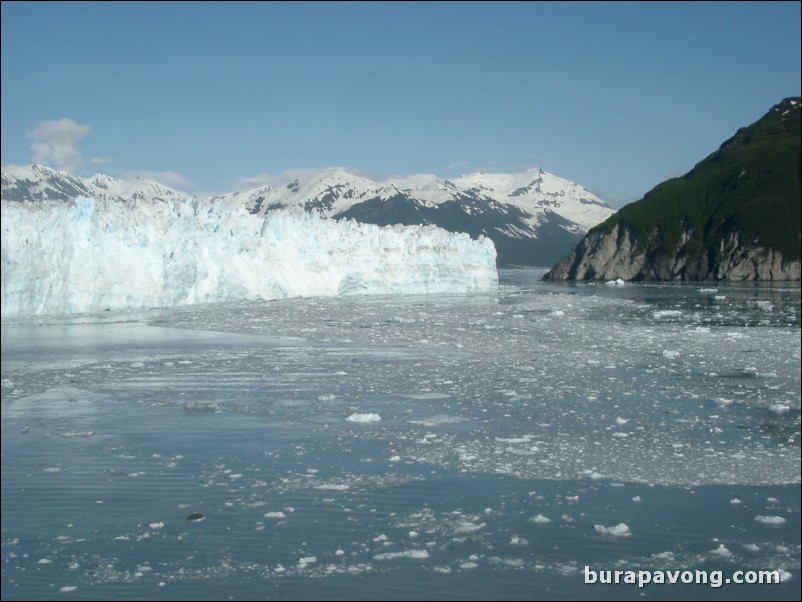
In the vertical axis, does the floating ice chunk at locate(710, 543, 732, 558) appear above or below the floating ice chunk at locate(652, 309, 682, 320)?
below

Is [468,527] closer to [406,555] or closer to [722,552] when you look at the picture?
[406,555]

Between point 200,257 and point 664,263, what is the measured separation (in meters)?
69.2

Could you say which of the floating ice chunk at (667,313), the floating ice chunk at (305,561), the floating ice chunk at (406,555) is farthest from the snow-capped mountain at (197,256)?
the floating ice chunk at (406,555)

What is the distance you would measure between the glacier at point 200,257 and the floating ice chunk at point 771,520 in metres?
22.3

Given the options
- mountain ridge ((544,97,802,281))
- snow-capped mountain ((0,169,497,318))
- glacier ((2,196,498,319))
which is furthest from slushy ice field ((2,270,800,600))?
mountain ridge ((544,97,802,281))

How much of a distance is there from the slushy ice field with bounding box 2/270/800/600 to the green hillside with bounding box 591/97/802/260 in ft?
246

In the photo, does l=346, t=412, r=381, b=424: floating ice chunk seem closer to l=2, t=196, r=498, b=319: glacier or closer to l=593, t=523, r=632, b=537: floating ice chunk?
l=593, t=523, r=632, b=537: floating ice chunk

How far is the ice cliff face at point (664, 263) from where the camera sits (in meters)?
81.7

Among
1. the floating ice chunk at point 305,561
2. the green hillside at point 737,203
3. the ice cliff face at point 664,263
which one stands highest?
the green hillside at point 737,203

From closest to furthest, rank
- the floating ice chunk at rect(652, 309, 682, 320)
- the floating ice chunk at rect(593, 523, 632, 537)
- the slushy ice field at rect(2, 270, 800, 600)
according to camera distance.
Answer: the slushy ice field at rect(2, 270, 800, 600), the floating ice chunk at rect(593, 523, 632, 537), the floating ice chunk at rect(652, 309, 682, 320)

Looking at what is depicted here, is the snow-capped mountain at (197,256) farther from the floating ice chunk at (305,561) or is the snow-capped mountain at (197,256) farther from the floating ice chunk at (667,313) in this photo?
the floating ice chunk at (305,561)

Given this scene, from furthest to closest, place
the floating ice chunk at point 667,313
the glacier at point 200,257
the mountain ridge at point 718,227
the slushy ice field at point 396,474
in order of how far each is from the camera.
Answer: the mountain ridge at point 718,227
the floating ice chunk at point 667,313
the glacier at point 200,257
the slushy ice field at point 396,474

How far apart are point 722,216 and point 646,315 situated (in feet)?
218

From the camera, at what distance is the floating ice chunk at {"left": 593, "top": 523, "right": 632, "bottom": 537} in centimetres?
651
